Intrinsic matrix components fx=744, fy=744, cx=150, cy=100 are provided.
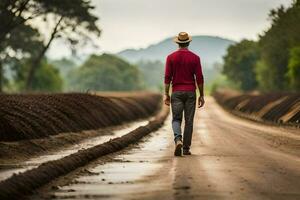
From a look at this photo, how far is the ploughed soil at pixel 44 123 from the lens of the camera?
14112 mm

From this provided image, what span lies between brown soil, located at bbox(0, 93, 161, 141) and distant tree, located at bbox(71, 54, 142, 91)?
156 metres

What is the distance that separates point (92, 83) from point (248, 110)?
5441 inches

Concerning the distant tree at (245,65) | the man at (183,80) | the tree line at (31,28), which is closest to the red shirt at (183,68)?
the man at (183,80)

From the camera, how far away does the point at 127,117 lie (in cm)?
3384

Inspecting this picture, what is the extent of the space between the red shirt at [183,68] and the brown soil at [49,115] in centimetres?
328

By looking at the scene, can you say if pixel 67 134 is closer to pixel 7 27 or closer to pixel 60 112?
pixel 60 112

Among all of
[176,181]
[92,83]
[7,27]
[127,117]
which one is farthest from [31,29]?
[92,83]

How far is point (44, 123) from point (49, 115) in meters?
1.43

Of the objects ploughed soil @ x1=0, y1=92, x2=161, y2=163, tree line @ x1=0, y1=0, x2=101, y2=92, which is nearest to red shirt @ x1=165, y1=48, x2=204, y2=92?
ploughed soil @ x1=0, y1=92, x2=161, y2=163

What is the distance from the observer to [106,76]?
611 feet

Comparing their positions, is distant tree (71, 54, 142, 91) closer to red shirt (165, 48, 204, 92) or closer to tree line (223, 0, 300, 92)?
tree line (223, 0, 300, 92)

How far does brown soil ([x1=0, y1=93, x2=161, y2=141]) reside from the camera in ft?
50.6

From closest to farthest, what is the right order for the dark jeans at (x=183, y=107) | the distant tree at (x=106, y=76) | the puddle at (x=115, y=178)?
the puddle at (x=115, y=178) < the dark jeans at (x=183, y=107) < the distant tree at (x=106, y=76)

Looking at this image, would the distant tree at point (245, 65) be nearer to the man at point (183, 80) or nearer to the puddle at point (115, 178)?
the man at point (183, 80)
